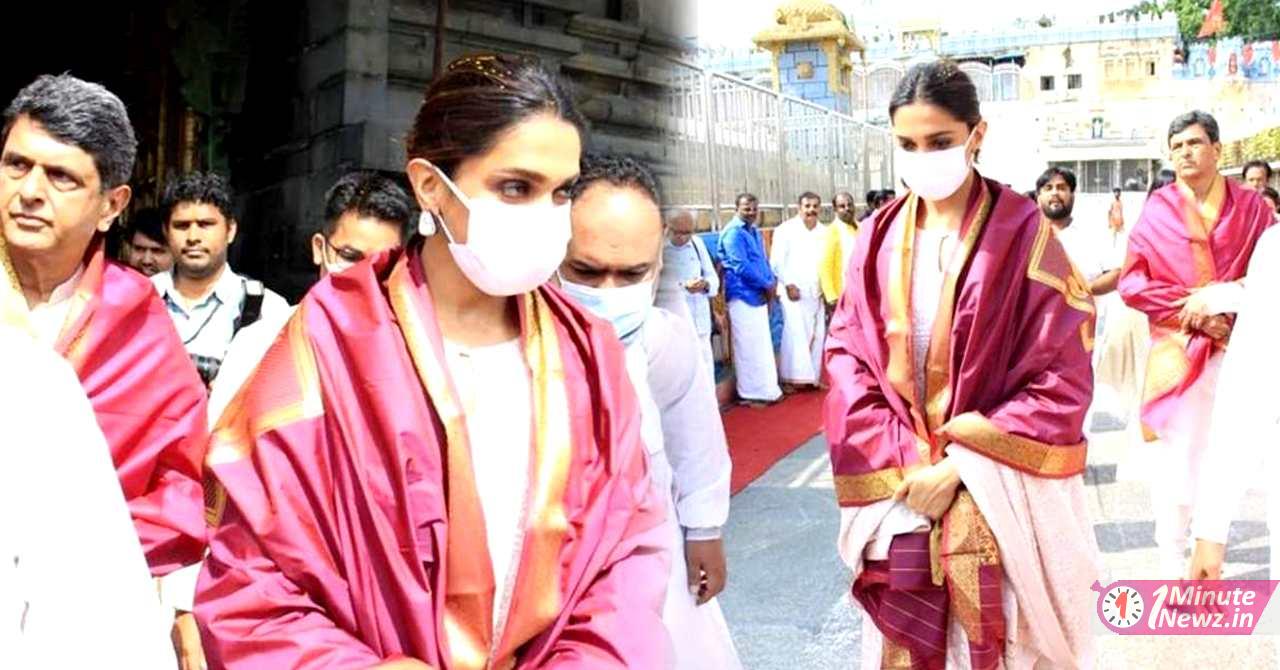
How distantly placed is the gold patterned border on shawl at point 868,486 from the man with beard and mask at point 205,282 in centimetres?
125

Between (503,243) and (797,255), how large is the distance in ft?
29.7

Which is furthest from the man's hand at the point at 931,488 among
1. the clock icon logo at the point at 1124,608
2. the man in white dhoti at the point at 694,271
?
the man in white dhoti at the point at 694,271

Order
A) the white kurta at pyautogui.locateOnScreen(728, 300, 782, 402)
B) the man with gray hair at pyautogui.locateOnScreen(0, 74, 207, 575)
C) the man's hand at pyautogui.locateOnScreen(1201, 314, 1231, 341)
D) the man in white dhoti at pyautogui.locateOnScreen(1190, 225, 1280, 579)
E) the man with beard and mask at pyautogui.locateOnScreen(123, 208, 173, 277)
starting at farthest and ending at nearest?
the white kurta at pyautogui.locateOnScreen(728, 300, 782, 402), the man's hand at pyautogui.locateOnScreen(1201, 314, 1231, 341), the man with beard and mask at pyautogui.locateOnScreen(123, 208, 173, 277), the man in white dhoti at pyautogui.locateOnScreen(1190, 225, 1280, 579), the man with gray hair at pyautogui.locateOnScreen(0, 74, 207, 575)

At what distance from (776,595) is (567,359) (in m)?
3.09

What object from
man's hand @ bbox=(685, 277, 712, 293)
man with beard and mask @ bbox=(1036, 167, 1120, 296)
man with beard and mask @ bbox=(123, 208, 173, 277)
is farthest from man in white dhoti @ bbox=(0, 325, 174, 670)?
man's hand @ bbox=(685, 277, 712, 293)

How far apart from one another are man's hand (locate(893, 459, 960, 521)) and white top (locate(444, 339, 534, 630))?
1.34m

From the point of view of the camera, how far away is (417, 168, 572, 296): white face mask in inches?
65.9

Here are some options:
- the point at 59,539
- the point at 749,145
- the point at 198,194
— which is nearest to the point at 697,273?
the point at 749,145

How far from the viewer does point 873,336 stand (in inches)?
116

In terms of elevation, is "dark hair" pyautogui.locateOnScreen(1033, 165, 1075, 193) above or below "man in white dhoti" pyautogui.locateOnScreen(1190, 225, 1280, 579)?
above

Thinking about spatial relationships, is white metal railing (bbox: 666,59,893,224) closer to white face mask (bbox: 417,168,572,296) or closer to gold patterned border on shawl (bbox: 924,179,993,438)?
gold patterned border on shawl (bbox: 924,179,993,438)

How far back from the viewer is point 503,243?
167 centimetres

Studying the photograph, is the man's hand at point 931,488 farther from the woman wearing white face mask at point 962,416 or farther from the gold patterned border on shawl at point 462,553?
the gold patterned border on shawl at point 462,553

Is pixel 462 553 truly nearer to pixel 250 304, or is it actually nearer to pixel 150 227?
pixel 250 304
